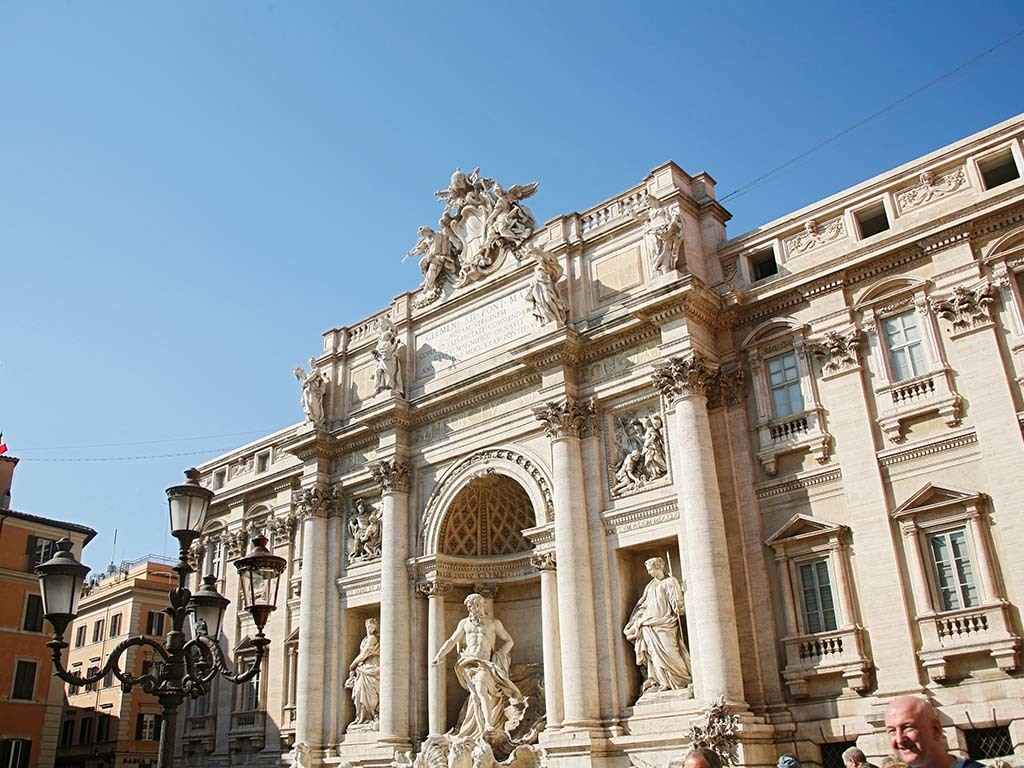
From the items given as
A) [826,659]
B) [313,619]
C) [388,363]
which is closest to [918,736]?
[826,659]

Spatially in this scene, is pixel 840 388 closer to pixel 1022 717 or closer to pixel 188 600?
pixel 1022 717

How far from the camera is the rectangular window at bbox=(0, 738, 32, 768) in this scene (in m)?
33.1

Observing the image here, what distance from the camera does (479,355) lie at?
25.2 metres

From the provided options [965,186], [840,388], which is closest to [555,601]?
[840,388]

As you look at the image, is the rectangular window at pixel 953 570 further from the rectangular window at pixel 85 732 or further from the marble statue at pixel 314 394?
the rectangular window at pixel 85 732

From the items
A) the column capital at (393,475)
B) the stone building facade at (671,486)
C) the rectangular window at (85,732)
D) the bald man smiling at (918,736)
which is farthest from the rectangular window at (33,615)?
the bald man smiling at (918,736)

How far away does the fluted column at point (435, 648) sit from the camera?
898 inches

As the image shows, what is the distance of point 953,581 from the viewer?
1700cm

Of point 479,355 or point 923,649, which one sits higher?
point 479,355

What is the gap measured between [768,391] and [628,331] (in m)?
3.43

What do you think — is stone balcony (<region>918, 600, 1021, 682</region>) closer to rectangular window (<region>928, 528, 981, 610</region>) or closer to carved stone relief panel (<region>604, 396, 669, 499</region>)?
rectangular window (<region>928, 528, 981, 610</region>)

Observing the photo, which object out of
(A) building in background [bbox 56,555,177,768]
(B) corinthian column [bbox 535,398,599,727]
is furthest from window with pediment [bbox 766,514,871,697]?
(A) building in background [bbox 56,555,177,768]

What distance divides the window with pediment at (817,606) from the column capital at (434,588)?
8.54 m

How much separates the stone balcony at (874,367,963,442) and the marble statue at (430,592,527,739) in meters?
10.3
